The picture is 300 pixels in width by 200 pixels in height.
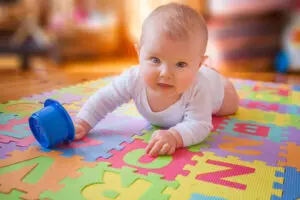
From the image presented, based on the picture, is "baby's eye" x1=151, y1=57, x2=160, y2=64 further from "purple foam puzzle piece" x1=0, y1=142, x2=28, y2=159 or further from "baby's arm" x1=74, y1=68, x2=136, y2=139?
"purple foam puzzle piece" x1=0, y1=142, x2=28, y2=159

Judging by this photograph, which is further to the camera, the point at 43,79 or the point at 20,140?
the point at 43,79

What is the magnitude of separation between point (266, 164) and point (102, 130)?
0.40 metres

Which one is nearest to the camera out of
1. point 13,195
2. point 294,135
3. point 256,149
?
point 13,195

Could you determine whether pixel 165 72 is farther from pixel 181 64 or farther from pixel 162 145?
pixel 162 145

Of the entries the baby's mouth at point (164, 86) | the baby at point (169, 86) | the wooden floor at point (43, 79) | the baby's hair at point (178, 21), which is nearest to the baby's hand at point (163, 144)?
the baby at point (169, 86)

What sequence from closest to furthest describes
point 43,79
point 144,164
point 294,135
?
point 144,164
point 294,135
point 43,79

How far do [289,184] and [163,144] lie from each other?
26 cm

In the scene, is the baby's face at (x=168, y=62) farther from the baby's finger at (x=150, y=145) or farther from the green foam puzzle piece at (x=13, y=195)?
the green foam puzzle piece at (x=13, y=195)

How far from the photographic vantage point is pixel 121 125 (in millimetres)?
920

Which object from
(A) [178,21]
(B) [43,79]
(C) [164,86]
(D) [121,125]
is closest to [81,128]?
(D) [121,125]

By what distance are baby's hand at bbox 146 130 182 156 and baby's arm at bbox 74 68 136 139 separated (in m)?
0.17

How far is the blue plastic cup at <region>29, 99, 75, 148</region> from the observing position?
2.40 feet

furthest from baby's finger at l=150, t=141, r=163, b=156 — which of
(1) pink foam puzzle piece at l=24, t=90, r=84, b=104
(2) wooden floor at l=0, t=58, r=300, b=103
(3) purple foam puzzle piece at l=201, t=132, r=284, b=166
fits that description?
(2) wooden floor at l=0, t=58, r=300, b=103

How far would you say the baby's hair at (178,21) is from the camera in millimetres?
738
